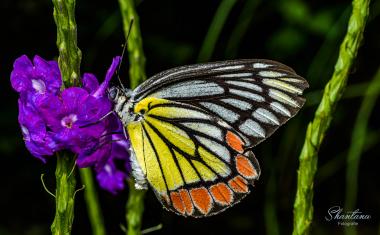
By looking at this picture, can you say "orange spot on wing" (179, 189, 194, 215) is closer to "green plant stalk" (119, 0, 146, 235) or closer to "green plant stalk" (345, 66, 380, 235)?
"green plant stalk" (119, 0, 146, 235)

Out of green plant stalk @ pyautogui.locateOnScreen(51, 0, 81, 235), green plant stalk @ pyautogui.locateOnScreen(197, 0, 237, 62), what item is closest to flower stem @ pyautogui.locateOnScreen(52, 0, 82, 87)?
green plant stalk @ pyautogui.locateOnScreen(51, 0, 81, 235)

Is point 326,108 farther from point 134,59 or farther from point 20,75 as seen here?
point 20,75

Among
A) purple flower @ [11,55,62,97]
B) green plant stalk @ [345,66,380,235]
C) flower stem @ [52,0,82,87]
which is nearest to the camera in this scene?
flower stem @ [52,0,82,87]

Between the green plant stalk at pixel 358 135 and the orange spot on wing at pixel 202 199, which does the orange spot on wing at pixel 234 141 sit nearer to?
the orange spot on wing at pixel 202 199

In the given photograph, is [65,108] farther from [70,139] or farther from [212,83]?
[212,83]

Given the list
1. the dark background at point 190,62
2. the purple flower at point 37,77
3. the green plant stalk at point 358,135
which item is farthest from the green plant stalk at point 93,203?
the dark background at point 190,62

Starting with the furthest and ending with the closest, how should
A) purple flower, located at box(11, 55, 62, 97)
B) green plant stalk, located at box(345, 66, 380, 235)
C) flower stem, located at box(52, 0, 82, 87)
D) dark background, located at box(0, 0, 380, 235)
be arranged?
dark background, located at box(0, 0, 380, 235) → green plant stalk, located at box(345, 66, 380, 235) → purple flower, located at box(11, 55, 62, 97) → flower stem, located at box(52, 0, 82, 87)

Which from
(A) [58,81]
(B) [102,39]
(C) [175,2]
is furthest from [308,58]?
(A) [58,81]
